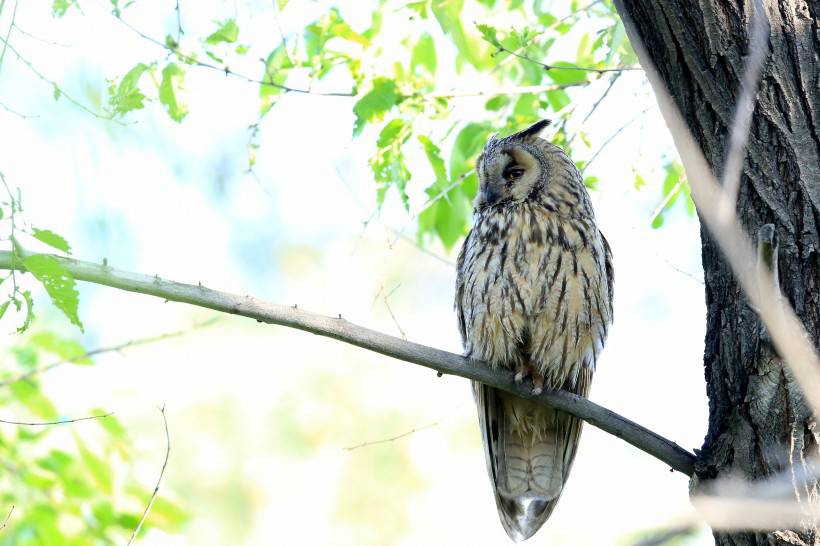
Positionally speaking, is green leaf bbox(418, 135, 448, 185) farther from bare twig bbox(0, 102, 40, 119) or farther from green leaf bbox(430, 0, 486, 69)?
bare twig bbox(0, 102, 40, 119)

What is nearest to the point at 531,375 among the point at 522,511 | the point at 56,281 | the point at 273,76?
the point at 522,511

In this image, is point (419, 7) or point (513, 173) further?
point (513, 173)

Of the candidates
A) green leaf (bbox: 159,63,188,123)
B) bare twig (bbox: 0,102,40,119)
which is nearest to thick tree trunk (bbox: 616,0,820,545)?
green leaf (bbox: 159,63,188,123)

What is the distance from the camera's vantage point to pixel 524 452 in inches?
116

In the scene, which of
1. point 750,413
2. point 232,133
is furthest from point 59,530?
point 232,133

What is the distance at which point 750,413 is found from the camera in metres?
1.81

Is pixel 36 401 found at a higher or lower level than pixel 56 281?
lower

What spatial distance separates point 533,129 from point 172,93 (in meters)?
1.21

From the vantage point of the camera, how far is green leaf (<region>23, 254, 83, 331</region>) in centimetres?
163

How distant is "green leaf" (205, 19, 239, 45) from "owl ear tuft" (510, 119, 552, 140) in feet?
3.21

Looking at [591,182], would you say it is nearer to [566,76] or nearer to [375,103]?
[566,76]

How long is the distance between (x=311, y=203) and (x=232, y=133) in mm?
1166

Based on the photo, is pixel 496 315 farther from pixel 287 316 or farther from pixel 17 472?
pixel 17 472

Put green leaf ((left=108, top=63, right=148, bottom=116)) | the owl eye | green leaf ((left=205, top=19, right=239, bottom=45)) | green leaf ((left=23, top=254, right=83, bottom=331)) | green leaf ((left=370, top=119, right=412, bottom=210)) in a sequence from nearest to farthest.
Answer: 1. green leaf ((left=23, top=254, right=83, bottom=331))
2. green leaf ((left=108, top=63, right=148, bottom=116))
3. green leaf ((left=205, top=19, right=239, bottom=45))
4. green leaf ((left=370, top=119, right=412, bottom=210))
5. the owl eye
